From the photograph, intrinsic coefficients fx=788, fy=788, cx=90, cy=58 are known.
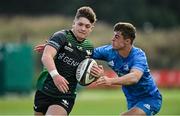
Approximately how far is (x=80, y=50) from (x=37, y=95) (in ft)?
3.25

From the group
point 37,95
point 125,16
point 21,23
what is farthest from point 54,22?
point 37,95

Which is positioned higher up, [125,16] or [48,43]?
[48,43]

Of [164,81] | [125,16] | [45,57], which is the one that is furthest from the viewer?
[125,16]

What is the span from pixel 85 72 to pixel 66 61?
0.57 metres

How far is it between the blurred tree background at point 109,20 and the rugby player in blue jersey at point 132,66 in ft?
120

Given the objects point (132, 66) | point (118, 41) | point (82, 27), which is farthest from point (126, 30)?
point (82, 27)

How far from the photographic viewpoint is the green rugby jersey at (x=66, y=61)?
12.2m

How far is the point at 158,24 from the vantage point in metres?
66.5

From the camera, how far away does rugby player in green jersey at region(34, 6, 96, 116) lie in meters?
12.1

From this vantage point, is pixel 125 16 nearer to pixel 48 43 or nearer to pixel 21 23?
pixel 21 23

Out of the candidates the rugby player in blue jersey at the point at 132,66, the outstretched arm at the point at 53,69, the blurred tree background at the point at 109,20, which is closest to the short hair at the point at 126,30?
the rugby player in blue jersey at the point at 132,66

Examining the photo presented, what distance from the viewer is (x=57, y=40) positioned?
12.0 metres

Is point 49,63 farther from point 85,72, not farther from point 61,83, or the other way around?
point 85,72

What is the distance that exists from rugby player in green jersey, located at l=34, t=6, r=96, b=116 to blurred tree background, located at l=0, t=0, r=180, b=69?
121 feet
